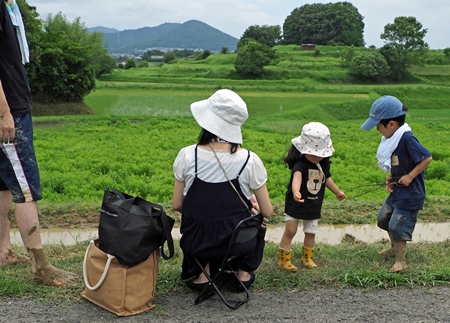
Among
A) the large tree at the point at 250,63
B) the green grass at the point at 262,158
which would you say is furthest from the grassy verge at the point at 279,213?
the large tree at the point at 250,63

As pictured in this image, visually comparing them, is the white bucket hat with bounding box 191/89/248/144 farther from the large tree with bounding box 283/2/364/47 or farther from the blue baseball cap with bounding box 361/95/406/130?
the large tree with bounding box 283/2/364/47

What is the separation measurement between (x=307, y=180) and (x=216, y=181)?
0.95m

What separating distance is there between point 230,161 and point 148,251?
781mm

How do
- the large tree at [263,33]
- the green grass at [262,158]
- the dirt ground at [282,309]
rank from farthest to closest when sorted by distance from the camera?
the large tree at [263,33], the green grass at [262,158], the dirt ground at [282,309]

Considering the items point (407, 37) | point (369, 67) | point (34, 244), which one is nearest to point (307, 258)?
point (34, 244)

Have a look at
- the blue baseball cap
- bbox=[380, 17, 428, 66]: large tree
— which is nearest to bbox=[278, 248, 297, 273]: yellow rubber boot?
the blue baseball cap

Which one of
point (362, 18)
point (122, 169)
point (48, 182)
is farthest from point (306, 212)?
point (362, 18)

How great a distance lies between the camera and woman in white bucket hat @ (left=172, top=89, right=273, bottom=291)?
3445 millimetres

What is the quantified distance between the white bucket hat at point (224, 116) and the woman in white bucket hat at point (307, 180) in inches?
28.9

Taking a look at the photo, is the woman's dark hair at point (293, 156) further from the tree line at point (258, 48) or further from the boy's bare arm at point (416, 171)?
the tree line at point (258, 48)

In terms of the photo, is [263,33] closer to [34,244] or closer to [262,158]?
[262,158]

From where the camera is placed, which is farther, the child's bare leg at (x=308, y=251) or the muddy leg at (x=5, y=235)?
the child's bare leg at (x=308, y=251)

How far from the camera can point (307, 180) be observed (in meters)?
4.11

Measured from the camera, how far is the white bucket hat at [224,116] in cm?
349
